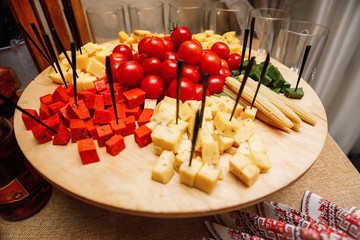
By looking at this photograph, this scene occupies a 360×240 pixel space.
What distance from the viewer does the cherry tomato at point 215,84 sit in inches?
48.6

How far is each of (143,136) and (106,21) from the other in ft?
4.85

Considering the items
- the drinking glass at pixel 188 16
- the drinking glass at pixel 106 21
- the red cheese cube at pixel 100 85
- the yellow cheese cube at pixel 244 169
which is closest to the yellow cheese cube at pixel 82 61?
the red cheese cube at pixel 100 85

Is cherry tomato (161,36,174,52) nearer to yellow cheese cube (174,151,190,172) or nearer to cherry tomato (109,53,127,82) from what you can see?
cherry tomato (109,53,127,82)

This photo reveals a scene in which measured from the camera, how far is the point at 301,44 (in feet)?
4.92

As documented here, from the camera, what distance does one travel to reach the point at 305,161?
0.89 metres

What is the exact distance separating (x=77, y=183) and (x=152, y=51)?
80 centimetres

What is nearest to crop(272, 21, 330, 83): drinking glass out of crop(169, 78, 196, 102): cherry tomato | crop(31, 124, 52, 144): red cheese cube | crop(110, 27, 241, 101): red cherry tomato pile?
crop(110, 27, 241, 101): red cherry tomato pile

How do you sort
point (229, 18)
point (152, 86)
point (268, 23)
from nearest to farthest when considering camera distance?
point (152, 86) → point (268, 23) → point (229, 18)

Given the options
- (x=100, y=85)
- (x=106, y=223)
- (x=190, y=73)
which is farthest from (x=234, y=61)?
(x=106, y=223)

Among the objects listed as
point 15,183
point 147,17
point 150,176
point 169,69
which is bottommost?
point 15,183

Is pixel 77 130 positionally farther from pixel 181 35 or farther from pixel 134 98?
pixel 181 35

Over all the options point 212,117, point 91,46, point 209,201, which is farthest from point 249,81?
point 91,46

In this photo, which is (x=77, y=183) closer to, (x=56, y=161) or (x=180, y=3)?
(x=56, y=161)

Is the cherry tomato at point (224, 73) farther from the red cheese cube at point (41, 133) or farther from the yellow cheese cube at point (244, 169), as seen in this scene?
the red cheese cube at point (41, 133)
